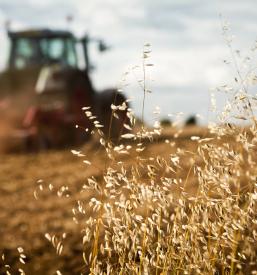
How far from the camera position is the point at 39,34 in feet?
44.4

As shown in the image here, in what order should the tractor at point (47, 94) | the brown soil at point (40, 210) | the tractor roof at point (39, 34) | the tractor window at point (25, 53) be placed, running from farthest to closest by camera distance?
the tractor window at point (25, 53) < the tractor roof at point (39, 34) < the tractor at point (47, 94) < the brown soil at point (40, 210)

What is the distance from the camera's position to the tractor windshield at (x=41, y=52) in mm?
13586

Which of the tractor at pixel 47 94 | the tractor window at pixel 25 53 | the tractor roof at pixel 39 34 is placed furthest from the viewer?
the tractor window at pixel 25 53

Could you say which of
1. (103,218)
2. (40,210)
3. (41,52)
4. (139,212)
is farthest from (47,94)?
(103,218)

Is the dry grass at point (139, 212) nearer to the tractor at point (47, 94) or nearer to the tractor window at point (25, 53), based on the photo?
the tractor at point (47, 94)

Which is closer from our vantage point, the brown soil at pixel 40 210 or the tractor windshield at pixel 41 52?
the brown soil at pixel 40 210

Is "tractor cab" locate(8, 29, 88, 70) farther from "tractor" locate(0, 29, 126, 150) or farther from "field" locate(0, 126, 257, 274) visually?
"field" locate(0, 126, 257, 274)

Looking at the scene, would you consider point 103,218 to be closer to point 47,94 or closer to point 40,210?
point 40,210

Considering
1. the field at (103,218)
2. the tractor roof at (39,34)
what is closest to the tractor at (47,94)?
the tractor roof at (39,34)

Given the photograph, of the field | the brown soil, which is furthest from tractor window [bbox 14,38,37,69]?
the field

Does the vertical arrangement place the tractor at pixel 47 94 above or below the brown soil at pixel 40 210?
below

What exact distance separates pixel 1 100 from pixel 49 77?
125cm

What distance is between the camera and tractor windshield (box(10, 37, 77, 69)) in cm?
1359

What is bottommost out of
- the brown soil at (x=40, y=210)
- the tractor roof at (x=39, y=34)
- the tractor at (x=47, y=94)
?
the tractor at (x=47, y=94)
